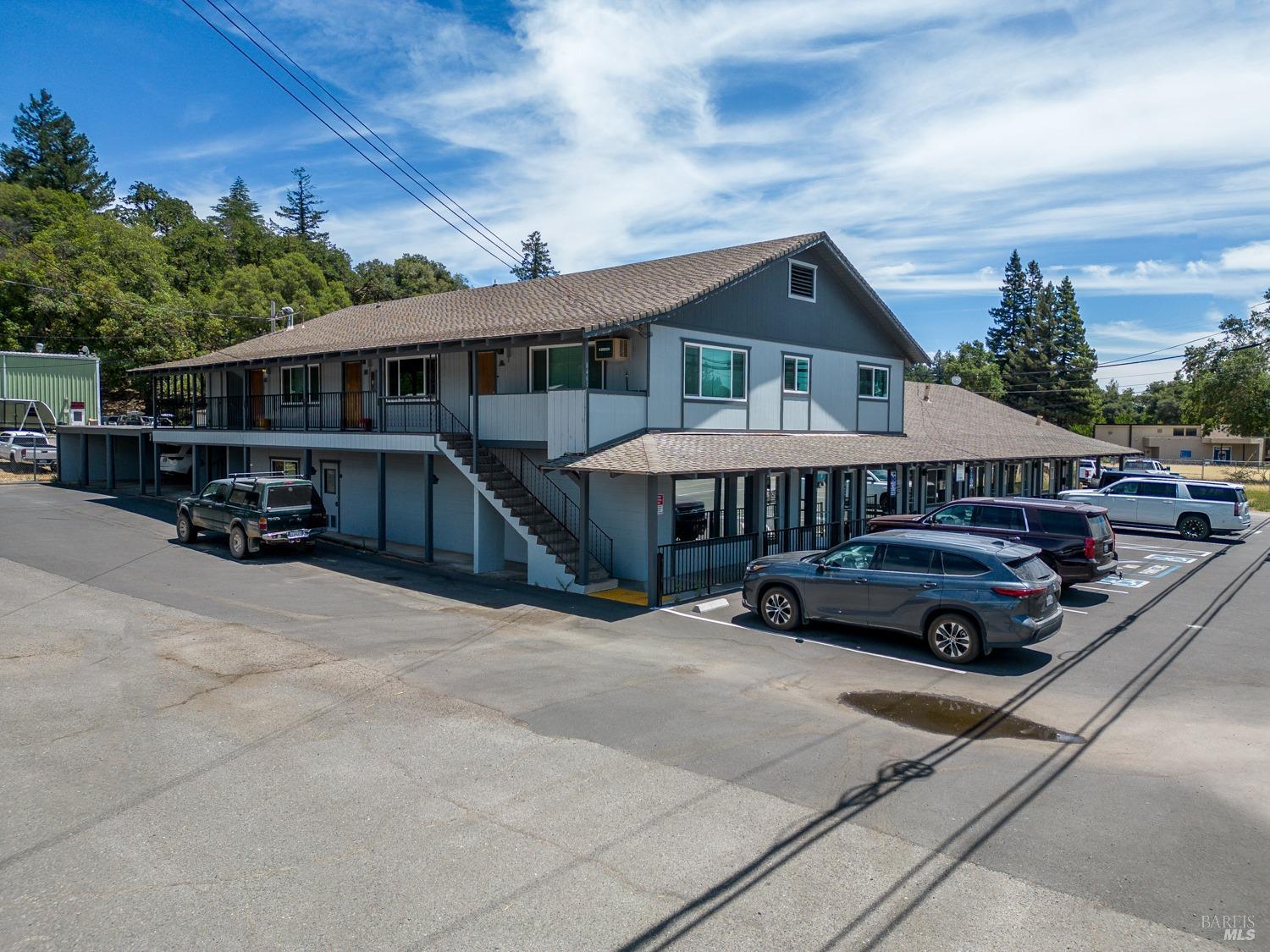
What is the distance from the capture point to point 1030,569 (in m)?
11.3

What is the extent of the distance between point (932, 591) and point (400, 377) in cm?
1568

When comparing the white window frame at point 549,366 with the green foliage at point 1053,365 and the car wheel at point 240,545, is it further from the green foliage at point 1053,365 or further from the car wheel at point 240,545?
the green foliage at point 1053,365

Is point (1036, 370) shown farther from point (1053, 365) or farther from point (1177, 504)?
point (1177, 504)

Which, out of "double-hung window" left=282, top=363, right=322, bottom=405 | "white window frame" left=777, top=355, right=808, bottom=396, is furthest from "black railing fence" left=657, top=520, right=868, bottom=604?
"double-hung window" left=282, top=363, right=322, bottom=405

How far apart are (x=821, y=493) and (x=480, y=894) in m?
18.5

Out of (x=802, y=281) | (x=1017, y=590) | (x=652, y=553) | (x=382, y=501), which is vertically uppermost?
(x=802, y=281)

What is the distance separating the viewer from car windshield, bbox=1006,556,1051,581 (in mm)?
11109

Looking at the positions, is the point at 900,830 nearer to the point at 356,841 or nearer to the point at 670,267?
the point at 356,841

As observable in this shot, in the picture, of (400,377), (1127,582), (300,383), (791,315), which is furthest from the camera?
(300,383)

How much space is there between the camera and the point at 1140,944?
490 centimetres

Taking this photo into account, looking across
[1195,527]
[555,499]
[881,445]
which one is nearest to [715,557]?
[555,499]

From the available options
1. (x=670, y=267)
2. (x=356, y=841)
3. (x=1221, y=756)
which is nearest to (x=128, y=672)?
(x=356, y=841)

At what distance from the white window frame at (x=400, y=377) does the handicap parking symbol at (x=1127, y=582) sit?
16179mm

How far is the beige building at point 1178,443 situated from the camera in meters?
78.5
